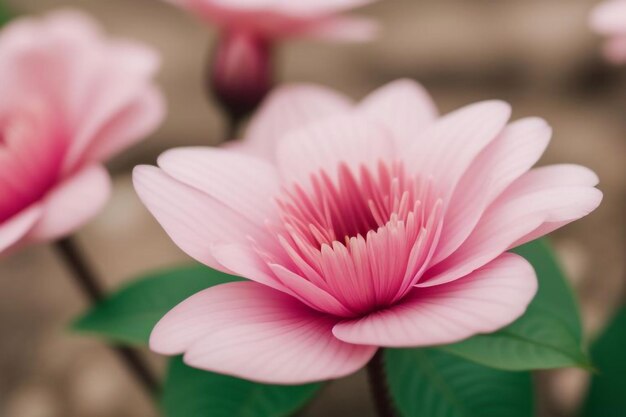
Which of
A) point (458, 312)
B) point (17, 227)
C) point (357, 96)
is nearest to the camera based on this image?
point (458, 312)

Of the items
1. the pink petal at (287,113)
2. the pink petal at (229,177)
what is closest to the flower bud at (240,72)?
the pink petal at (287,113)

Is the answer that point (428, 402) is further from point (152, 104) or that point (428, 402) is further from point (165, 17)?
point (165, 17)

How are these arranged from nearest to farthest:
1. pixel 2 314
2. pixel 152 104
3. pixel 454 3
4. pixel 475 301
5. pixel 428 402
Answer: pixel 475 301
pixel 428 402
pixel 152 104
pixel 2 314
pixel 454 3

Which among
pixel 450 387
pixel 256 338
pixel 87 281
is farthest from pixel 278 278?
pixel 87 281

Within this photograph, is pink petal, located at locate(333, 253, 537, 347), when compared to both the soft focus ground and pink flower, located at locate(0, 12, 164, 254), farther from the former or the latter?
the soft focus ground

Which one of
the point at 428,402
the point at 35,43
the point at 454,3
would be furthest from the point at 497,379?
the point at 454,3

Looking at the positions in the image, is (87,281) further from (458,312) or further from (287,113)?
(458,312)
